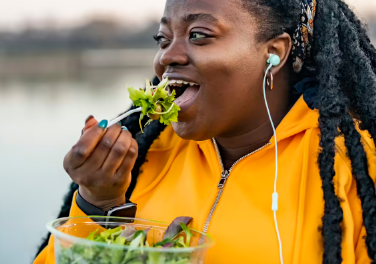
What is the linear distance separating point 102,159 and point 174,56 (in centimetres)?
51

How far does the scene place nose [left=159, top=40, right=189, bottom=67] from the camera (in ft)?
7.27

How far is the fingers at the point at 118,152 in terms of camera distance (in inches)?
79.3

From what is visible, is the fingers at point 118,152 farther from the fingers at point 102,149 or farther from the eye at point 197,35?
the eye at point 197,35

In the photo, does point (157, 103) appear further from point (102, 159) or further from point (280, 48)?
point (280, 48)

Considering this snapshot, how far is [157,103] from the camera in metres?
2.18

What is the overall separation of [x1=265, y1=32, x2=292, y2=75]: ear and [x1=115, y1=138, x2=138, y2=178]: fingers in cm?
66

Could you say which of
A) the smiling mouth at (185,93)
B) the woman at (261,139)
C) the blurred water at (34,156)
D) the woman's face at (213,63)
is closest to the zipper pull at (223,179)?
the woman at (261,139)

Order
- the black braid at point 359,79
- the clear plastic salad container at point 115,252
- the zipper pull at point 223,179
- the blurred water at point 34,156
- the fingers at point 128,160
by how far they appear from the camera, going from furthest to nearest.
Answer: the blurred water at point 34,156, the zipper pull at point 223,179, the black braid at point 359,79, the fingers at point 128,160, the clear plastic salad container at point 115,252

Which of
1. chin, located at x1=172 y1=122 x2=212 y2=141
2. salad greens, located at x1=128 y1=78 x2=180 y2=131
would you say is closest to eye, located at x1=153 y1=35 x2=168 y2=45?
salad greens, located at x1=128 y1=78 x2=180 y2=131

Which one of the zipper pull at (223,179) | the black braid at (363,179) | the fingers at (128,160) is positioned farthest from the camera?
the zipper pull at (223,179)

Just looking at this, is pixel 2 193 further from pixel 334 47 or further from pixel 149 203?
pixel 334 47

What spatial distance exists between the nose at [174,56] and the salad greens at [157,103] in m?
0.10

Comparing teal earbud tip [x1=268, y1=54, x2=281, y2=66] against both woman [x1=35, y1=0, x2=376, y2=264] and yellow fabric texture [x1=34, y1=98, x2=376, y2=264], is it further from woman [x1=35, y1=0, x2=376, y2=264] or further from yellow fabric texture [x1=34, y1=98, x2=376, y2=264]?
yellow fabric texture [x1=34, y1=98, x2=376, y2=264]

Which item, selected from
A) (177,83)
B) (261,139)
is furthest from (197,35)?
(261,139)
